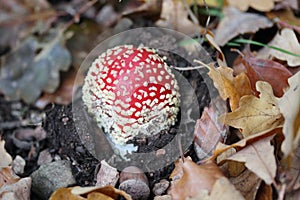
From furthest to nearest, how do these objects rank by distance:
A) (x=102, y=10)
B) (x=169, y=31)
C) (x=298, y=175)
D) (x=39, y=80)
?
→ 1. (x=102, y=10)
2. (x=39, y=80)
3. (x=169, y=31)
4. (x=298, y=175)

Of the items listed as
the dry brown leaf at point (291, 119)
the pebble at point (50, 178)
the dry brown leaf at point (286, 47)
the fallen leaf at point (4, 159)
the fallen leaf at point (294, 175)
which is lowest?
the pebble at point (50, 178)

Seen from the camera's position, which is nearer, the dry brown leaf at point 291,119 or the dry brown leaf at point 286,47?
the dry brown leaf at point 291,119

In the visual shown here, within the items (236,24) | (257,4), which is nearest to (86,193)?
(236,24)

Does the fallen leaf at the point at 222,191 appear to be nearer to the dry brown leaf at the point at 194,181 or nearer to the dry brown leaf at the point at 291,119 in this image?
the dry brown leaf at the point at 194,181

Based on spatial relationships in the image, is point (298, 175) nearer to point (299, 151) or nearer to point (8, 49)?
point (299, 151)

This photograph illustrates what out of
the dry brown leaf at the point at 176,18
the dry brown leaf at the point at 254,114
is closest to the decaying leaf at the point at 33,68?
the dry brown leaf at the point at 176,18

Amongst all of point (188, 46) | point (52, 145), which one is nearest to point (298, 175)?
point (188, 46)

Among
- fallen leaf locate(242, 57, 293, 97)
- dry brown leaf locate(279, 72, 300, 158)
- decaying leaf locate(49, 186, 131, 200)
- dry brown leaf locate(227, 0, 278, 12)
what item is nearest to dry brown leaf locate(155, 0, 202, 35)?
dry brown leaf locate(227, 0, 278, 12)
